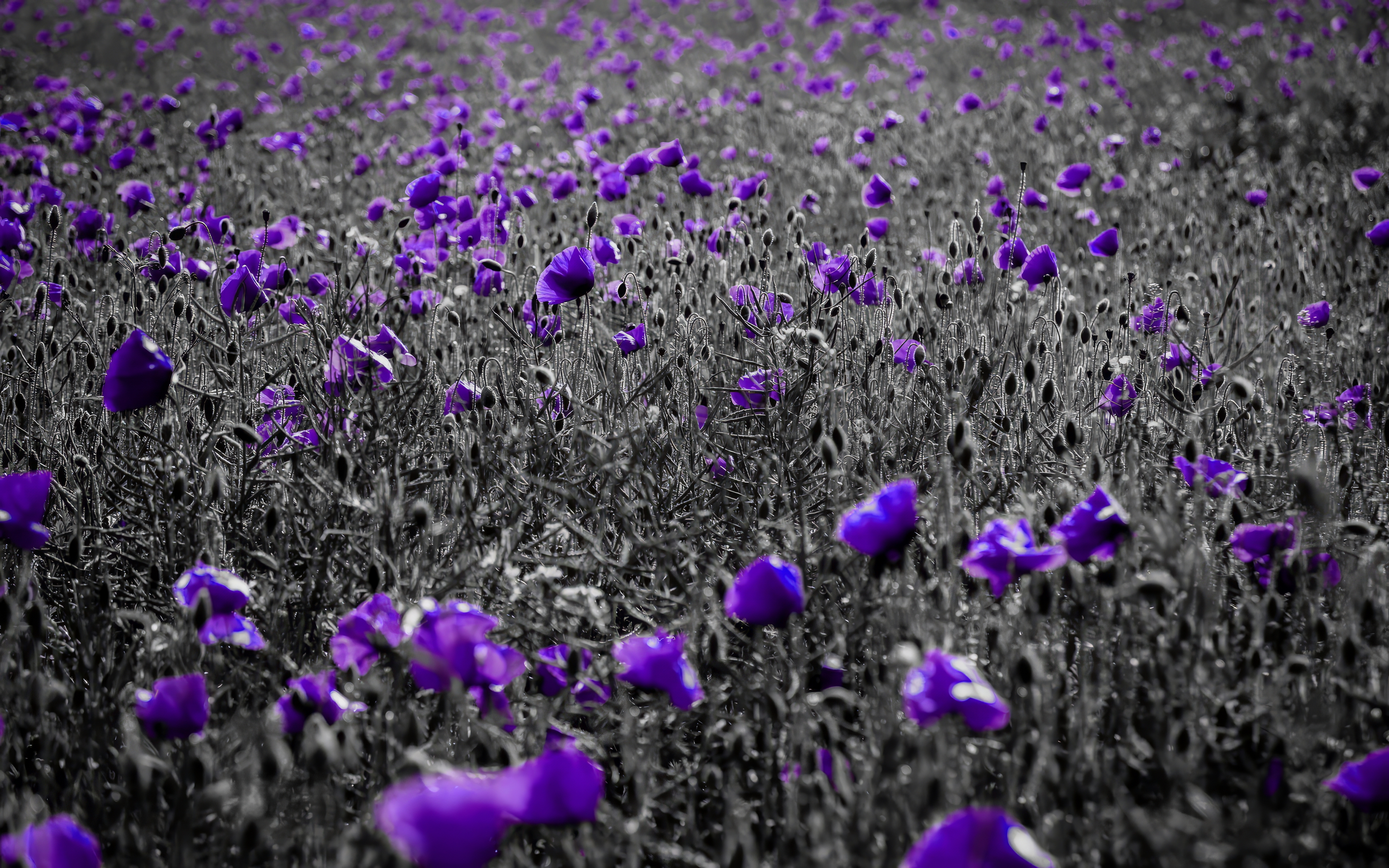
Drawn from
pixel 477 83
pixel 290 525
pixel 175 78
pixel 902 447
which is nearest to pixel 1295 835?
pixel 902 447

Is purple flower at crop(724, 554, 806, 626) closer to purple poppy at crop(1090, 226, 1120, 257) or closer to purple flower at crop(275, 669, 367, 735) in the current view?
purple flower at crop(275, 669, 367, 735)

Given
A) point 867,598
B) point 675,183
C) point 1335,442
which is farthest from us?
point 675,183

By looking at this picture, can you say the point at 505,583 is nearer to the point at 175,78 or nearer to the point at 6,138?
the point at 6,138

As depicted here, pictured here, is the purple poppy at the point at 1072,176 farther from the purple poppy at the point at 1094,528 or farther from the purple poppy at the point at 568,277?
the purple poppy at the point at 1094,528

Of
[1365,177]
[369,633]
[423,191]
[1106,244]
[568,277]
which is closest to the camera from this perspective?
[369,633]

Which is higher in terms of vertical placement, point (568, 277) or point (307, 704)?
point (568, 277)

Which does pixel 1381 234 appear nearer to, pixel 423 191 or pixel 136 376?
pixel 423 191

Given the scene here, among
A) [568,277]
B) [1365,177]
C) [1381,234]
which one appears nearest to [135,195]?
[568,277]

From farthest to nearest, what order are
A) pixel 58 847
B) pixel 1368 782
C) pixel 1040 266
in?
pixel 1040 266, pixel 1368 782, pixel 58 847
